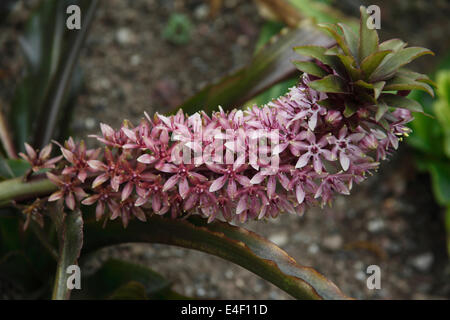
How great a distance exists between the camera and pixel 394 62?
1.07 metres

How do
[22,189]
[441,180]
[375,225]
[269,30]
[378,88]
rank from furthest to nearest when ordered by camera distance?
[269,30] < [375,225] < [441,180] < [22,189] < [378,88]

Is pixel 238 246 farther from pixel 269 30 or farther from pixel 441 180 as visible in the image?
pixel 269 30

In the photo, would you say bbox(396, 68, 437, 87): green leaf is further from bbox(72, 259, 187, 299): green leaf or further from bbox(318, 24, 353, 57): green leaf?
bbox(72, 259, 187, 299): green leaf

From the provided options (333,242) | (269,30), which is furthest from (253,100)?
(333,242)

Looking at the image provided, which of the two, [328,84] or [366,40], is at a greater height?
[366,40]

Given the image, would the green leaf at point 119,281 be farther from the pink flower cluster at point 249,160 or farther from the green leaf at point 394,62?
the green leaf at point 394,62

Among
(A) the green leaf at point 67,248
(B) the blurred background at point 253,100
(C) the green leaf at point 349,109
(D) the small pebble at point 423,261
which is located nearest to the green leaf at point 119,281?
(B) the blurred background at point 253,100

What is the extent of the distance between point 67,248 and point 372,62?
32.9 inches

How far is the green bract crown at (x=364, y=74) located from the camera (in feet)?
3.36

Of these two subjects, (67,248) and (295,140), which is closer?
(295,140)

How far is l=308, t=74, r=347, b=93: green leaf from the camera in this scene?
1.01 metres

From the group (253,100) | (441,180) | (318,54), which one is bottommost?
(318,54)

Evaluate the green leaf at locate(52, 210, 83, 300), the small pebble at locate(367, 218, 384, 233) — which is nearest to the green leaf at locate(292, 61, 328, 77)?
the green leaf at locate(52, 210, 83, 300)

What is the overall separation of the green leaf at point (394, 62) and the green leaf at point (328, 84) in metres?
0.08
